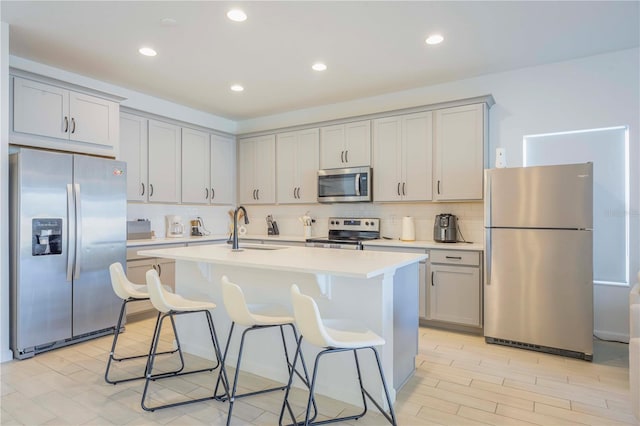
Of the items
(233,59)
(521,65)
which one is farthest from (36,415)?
(521,65)

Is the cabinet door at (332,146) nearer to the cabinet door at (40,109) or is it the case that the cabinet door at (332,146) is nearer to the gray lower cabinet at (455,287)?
the gray lower cabinet at (455,287)

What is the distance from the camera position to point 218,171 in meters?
5.60

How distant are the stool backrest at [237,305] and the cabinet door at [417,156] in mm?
2786

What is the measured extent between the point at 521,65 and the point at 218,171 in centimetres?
407

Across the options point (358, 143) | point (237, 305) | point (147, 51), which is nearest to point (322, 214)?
point (358, 143)

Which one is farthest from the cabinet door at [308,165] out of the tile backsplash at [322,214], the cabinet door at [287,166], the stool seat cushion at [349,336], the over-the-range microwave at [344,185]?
the stool seat cushion at [349,336]

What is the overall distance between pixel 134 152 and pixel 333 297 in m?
3.35

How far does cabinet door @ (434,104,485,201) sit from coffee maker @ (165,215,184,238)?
11.0 feet

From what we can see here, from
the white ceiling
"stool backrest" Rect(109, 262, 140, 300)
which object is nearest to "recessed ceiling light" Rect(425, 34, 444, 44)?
the white ceiling

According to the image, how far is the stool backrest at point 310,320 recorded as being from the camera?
1727 mm

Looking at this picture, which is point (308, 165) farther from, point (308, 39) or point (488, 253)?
point (488, 253)

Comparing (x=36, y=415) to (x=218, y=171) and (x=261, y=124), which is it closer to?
(x=218, y=171)

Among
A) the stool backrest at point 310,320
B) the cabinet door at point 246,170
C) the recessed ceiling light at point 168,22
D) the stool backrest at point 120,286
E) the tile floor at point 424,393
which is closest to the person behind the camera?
the stool backrest at point 310,320

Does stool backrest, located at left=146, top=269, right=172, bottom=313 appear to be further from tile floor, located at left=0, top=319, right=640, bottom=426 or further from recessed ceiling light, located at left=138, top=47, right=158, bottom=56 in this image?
recessed ceiling light, located at left=138, top=47, right=158, bottom=56
